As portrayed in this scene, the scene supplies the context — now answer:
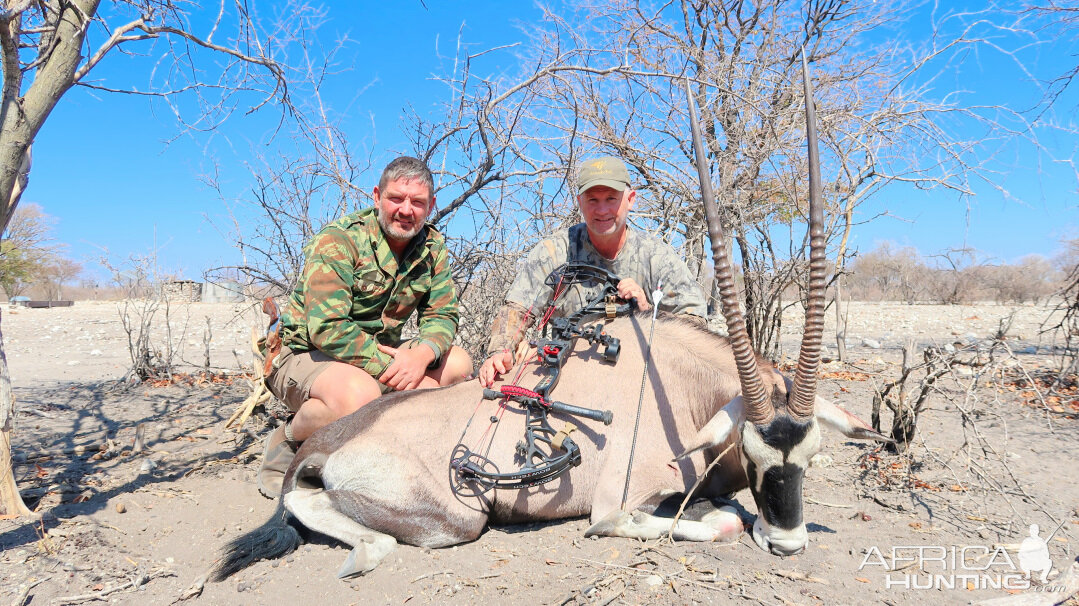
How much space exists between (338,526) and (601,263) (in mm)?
2558

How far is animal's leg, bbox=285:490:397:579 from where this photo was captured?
336 centimetres

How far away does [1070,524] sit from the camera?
3.69 meters

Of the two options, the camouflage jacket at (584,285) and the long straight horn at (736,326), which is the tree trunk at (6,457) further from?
the long straight horn at (736,326)

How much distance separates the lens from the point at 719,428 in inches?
135

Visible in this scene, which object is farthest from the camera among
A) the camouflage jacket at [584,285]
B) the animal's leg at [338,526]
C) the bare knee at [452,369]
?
the bare knee at [452,369]

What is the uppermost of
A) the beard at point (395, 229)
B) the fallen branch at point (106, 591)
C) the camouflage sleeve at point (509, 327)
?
the beard at point (395, 229)

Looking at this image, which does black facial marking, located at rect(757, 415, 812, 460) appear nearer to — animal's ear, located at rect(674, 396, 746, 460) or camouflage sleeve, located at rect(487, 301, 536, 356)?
animal's ear, located at rect(674, 396, 746, 460)

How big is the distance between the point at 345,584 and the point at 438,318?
205 centimetres

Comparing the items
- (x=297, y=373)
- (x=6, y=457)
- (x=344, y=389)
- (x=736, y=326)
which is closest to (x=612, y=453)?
(x=736, y=326)

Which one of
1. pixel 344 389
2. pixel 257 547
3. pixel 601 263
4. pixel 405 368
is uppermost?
pixel 601 263

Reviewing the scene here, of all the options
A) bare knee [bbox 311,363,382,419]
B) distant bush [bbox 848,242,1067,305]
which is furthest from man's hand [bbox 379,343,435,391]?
distant bush [bbox 848,242,1067,305]

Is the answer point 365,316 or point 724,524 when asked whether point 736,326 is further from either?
point 365,316

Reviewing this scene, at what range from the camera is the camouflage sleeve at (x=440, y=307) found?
466 centimetres

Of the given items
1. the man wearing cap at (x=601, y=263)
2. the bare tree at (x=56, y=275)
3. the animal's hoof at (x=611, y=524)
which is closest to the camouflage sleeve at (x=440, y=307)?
the man wearing cap at (x=601, y=263)
